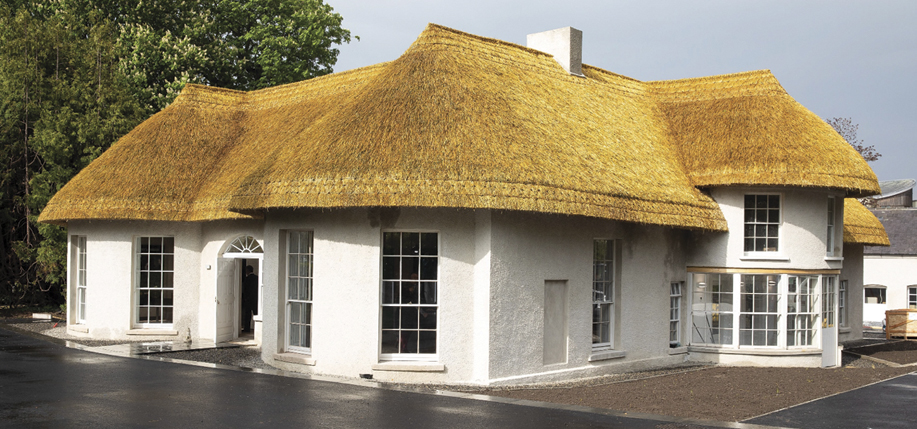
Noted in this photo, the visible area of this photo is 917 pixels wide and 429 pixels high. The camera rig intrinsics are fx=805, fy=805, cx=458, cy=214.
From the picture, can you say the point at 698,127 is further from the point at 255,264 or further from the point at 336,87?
the point at 255,264

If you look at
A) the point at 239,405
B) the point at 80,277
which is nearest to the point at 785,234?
the point at 239,405

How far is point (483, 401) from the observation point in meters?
11.3

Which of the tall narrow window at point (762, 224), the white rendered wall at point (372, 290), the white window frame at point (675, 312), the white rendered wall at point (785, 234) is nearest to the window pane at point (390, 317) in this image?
the white rendered wall at point (372, 290)

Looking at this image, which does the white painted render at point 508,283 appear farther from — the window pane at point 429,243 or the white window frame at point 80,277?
the white window frame at point 80,277

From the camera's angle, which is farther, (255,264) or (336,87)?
(255,264)

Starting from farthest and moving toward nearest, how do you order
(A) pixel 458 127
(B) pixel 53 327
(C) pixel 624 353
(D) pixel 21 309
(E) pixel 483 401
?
(D) pixel 21 309 < (B) pixel 53 327 < (C) pixel 624 353 < (A) pixel 458 127 < (E) pixel 483 401

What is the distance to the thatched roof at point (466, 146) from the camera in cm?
1298

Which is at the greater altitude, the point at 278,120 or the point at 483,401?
the point at 278,120

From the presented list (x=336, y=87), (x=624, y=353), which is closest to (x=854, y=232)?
(x=624, y=353)

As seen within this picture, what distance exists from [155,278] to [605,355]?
1067cm

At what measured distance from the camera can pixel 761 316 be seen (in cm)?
1781

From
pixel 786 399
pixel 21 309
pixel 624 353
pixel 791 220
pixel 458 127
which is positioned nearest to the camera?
pixel 786 399

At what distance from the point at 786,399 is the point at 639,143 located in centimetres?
696

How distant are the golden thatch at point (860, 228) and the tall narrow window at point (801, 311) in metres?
6.75
